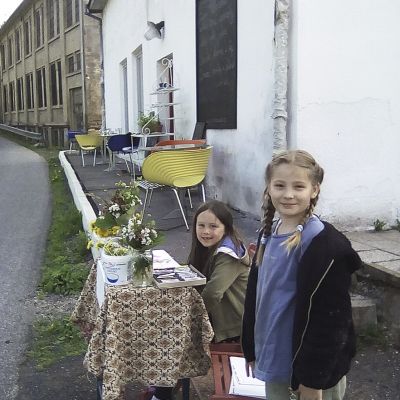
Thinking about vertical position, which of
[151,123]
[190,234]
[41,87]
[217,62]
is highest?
[41,87]

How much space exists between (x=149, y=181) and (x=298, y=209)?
15.0 ft

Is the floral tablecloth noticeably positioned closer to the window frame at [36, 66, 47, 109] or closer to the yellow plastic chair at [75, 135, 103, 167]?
the yellow plastic chair at [75, 135, 103, 167]

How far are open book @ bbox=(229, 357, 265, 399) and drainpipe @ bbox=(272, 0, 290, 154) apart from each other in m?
2.65

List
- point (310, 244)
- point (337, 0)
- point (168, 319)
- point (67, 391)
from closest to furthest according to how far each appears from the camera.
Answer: point (310, 244), point (168, 319), point (67, 391), point (337, 0)

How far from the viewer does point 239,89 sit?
6.42 meters

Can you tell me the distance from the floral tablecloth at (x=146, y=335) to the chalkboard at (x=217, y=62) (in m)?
4.05

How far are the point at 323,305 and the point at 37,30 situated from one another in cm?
3362

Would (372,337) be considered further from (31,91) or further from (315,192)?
(31,91)

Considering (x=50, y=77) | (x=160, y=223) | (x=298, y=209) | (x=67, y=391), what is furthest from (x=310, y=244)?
(x=50, y=77)

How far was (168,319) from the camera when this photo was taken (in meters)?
2.83

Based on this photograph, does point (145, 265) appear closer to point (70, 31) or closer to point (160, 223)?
point (160, 223)

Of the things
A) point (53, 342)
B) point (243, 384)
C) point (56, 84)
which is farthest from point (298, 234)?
point (56, 84)

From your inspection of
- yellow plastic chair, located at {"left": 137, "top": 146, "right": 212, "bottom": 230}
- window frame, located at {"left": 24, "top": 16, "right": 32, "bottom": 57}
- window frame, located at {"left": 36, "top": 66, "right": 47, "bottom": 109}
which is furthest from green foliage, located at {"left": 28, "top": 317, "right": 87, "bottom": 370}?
window frame, located at {"left": 24, "top": 16, "right": 32, "bottom": 57}

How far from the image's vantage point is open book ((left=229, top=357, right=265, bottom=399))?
2.81m
